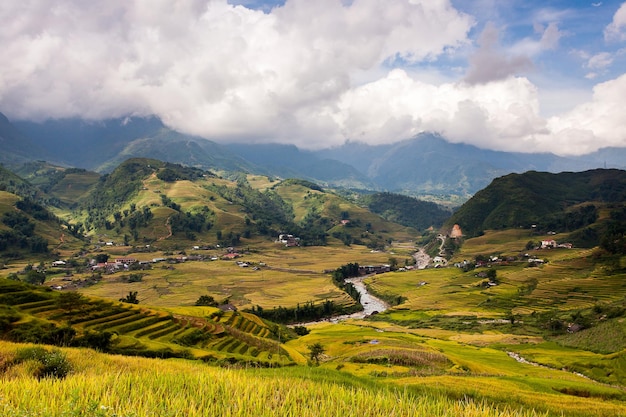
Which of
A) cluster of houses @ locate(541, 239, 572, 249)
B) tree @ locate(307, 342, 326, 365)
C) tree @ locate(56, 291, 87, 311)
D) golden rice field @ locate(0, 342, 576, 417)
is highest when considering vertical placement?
golden rice field @ locate(0, 342, 576, 417)

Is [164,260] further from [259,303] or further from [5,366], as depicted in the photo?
[5,366]

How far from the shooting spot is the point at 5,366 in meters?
11.1

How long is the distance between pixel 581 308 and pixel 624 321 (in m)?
20.1

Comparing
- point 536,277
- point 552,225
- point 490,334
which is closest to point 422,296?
point 536,277

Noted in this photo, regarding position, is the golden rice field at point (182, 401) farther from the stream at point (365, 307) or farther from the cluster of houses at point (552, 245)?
the cluster of houses at point (552, 245)

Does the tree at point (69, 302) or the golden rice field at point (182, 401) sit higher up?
the golden rice field at point (182, 401)

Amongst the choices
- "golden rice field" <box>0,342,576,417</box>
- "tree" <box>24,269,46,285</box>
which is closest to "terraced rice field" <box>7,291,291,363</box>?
"golden rice field" <box>0,342,576,417</box>

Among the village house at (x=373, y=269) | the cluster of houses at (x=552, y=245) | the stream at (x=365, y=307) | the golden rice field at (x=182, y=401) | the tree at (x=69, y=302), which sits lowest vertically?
the stream at (x=365, y=307)

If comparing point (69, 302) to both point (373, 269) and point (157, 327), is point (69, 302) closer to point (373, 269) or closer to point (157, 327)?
point (157, 327)

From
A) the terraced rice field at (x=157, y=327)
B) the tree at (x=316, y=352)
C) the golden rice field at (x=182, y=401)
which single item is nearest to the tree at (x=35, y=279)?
the terraced rice field at (x=157, y=327)

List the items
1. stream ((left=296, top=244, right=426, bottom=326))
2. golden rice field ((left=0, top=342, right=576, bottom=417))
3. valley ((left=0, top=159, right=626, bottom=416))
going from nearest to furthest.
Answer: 1. golden rice field ((left=0, top=342, right=576, bottom=417))
2. valley ((left=0, top=159, right=626, bottom=416))
3. stream ((left=296, top=244, right=426, bottom=326))

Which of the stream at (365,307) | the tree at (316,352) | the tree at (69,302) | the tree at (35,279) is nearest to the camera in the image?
the tree at (316,352)

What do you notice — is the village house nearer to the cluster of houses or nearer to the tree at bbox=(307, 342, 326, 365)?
the cluster of houses

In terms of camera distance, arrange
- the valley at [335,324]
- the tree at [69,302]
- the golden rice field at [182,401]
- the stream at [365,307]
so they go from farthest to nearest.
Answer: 1. the stream at [365,307]
2. the tree at [69,302]
3. the valley at [335,324]
4. the golden rice field at [182,401]
